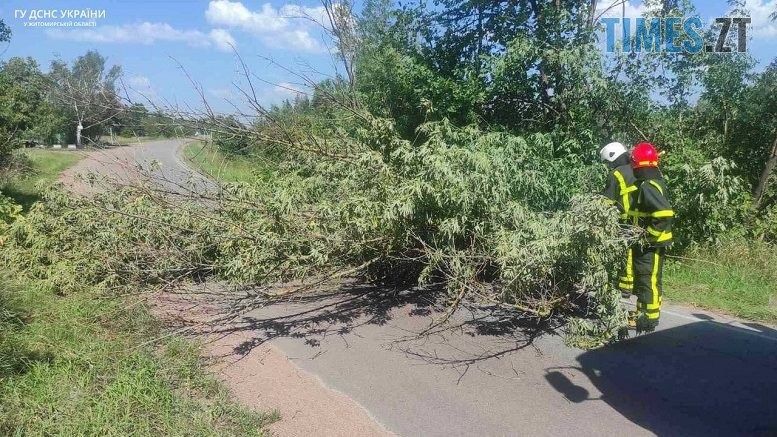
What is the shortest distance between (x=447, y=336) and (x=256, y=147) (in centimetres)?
333

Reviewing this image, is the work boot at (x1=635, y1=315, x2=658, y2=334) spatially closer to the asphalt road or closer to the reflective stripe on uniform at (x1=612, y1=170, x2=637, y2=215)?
the asphalt road

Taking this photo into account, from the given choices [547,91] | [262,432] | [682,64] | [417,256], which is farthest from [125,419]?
[682,64]

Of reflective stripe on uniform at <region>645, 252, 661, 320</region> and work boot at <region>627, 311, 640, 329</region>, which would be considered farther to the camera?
work boot at <region>627, 311, 640, 329</region>

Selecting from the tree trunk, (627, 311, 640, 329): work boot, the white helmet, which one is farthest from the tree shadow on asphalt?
the tree trunk

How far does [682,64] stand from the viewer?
27.5ft

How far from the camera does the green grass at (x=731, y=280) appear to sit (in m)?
6.17

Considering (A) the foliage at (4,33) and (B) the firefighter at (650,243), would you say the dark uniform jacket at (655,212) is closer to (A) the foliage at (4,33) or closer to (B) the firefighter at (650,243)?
(B) the firefighter at (650,243)

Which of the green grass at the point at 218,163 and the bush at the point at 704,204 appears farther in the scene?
the green grass at the point at 218,163

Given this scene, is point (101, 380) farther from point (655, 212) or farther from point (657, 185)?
point (657, 185)

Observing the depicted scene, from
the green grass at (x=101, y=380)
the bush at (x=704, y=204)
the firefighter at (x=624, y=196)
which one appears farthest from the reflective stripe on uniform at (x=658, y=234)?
the green grass at (x=101, y=380)

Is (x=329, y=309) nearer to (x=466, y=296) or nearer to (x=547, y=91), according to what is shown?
(x=466, y=296)

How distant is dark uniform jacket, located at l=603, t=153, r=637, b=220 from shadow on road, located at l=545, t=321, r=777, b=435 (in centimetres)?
123

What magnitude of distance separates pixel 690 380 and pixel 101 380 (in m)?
4.49

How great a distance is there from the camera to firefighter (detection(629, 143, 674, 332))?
192 inches
